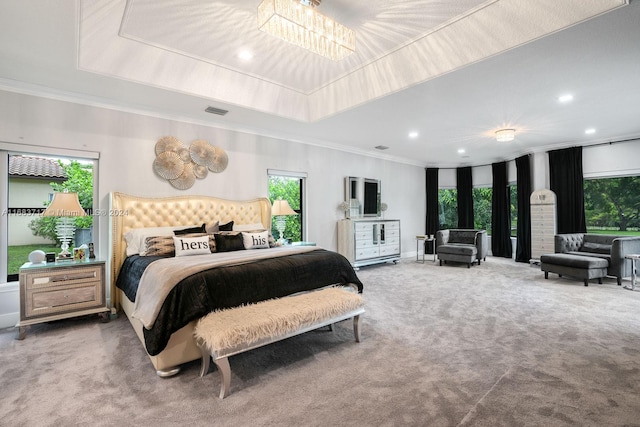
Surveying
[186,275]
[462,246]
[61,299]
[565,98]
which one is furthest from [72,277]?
[462,246]

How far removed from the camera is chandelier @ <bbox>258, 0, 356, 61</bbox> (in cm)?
234

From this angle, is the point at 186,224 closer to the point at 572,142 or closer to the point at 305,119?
the point at 305,119

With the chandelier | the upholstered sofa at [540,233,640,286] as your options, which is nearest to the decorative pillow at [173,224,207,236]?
the chandelier

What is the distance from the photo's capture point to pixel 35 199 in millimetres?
3584

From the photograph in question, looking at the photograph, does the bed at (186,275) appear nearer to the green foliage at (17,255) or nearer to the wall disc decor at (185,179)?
the wall disc decor at (185,179)

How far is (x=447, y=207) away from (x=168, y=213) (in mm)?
7585

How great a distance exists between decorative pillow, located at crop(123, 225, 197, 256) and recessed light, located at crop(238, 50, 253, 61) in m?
2.34

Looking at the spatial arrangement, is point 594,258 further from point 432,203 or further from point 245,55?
point 245,55

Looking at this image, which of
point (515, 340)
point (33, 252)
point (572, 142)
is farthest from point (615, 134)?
point (33, 252)

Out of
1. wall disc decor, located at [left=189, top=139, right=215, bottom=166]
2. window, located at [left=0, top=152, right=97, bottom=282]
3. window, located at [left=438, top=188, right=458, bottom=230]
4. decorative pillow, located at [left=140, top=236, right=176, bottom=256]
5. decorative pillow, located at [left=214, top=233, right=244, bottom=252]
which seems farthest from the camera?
window, located at [left=438, top=188, right=458, bottom=230]

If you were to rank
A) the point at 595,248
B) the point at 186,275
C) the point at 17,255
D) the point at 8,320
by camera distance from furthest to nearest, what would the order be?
the point at 595,248 → the point at 17,255 → the point at 8,320 → the point at 186,275

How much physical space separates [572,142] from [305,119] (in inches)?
221

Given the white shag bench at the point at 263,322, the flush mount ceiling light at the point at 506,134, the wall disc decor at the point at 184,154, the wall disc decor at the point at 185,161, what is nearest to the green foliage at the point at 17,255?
the wall disc decor at the point at 185,161

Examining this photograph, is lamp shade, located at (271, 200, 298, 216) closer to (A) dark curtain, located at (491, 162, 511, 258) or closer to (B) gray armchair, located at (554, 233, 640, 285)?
(B) gray armchair, located at (554, 233, 640, 285)
